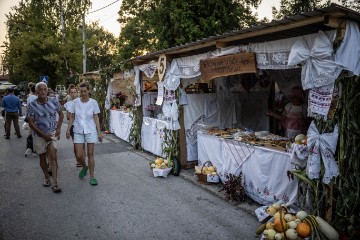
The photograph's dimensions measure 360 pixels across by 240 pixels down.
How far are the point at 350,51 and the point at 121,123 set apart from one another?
31.9 ft

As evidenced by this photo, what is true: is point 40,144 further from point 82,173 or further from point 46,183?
point 82,173

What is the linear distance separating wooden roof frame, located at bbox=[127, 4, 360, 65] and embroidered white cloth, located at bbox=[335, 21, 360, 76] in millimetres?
82

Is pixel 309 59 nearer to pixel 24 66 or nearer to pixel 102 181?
pixel 102 181

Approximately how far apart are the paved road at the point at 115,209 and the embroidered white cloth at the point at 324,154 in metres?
1.32

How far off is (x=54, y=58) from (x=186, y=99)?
67.4 ft

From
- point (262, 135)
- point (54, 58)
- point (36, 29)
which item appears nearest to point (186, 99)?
point (262, 135)

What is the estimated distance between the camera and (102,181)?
22.1ft

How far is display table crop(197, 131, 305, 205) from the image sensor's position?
470 cm

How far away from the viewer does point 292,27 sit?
4.13 m

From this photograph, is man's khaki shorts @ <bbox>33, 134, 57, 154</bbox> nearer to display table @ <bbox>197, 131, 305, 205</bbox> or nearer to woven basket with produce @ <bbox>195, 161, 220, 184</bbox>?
woven basket with produce @ <bbox>195, 161, 220, 184</bbox>

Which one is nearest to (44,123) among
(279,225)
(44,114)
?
(44,114)

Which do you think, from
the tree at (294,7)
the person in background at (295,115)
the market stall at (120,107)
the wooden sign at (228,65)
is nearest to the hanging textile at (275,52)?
the wooden sign at (228,65)

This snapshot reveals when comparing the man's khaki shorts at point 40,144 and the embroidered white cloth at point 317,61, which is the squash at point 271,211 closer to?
the embroidered white cloth at point 317,61

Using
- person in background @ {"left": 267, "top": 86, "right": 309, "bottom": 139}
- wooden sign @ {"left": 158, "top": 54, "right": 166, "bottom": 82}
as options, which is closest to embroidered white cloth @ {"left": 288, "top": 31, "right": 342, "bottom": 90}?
person in background @ {"left": 267, "top": 86, "right": 309, "bottom": 139}
